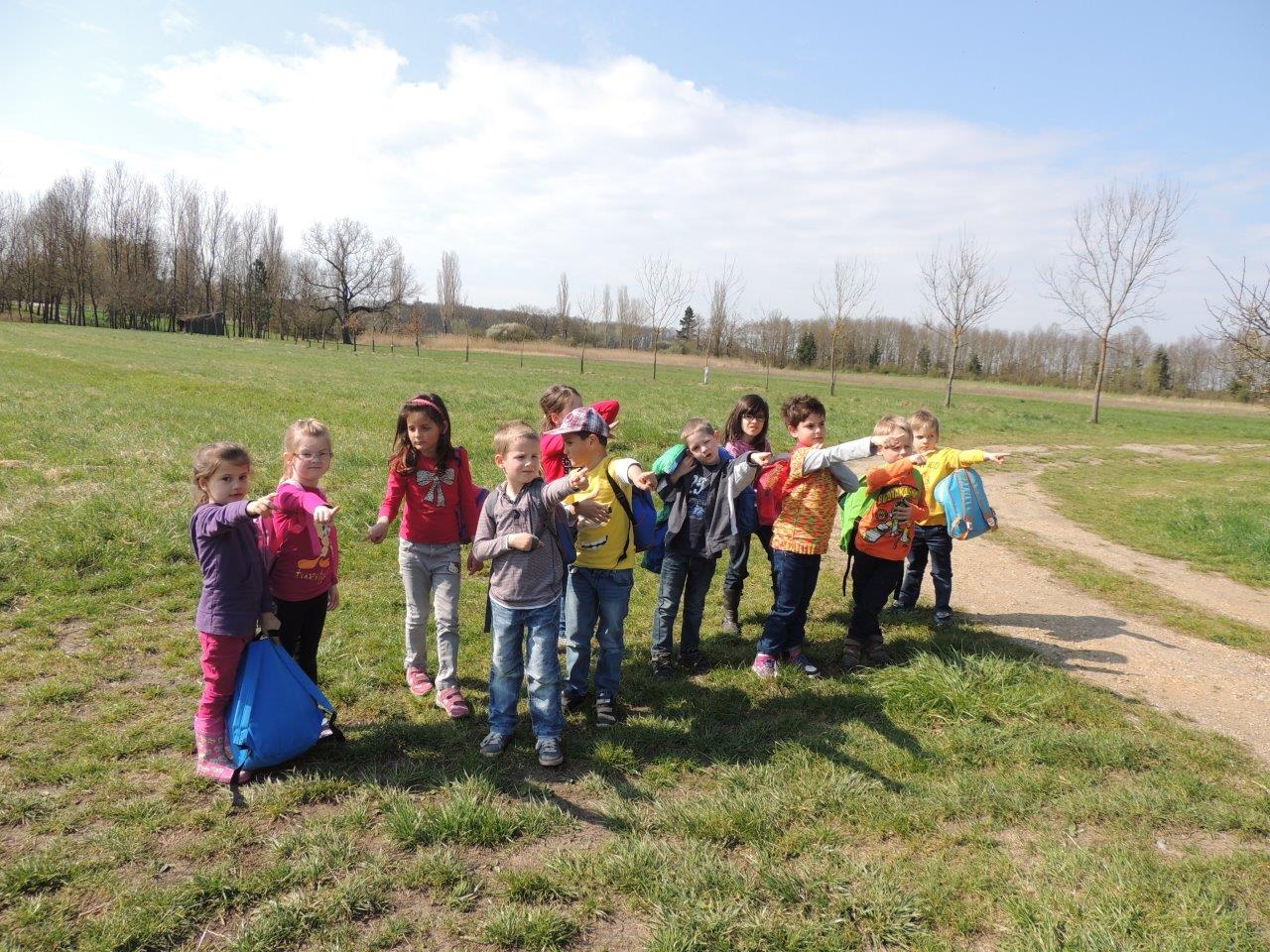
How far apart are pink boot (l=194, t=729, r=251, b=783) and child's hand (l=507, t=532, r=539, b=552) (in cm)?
175

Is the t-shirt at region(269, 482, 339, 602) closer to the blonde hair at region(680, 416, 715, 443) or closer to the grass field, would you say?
the grass field

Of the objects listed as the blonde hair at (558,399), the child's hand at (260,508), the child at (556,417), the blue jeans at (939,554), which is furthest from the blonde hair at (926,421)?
the child's hand at (260,508)

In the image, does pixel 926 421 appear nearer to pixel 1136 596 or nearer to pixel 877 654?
pixel 877 654

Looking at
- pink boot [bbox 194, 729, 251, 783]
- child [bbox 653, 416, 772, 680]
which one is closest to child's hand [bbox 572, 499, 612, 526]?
child [bbox 653, 416, 772, 680]

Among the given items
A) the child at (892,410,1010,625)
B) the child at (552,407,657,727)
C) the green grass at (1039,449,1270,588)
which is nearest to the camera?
the child at (552,407,657,727)

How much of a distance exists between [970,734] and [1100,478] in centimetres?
1386

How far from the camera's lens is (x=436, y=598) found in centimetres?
452

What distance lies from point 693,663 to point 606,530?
154cm

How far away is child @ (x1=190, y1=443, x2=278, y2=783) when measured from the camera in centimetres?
342

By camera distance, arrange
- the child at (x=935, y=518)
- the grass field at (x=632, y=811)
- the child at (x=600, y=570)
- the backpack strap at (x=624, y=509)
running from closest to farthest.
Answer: the grass field at (x=632, y=811)
the child at (x=600, y=570)
the backpack strap at (x=624, y=509)
the child at (x=935, y=518)

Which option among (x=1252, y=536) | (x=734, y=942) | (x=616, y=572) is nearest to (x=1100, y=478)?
(x=1252, y=536)

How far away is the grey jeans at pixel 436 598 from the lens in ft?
14.4

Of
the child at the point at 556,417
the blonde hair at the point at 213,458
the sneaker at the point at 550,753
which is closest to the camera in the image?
the blonde hair at the point at 213,458

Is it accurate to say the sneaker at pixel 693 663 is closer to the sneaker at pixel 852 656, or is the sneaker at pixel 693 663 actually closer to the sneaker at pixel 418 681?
the sneaker at pixel 852 656
